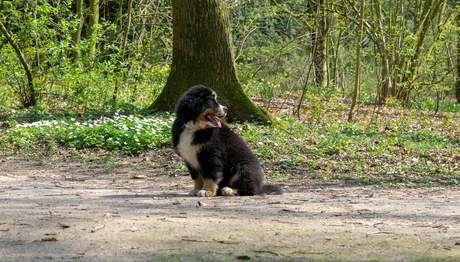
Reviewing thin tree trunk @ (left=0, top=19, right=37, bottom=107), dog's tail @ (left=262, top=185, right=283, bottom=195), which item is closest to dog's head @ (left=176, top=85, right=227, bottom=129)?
dog's tail @ (left=262, top=185, right=283, bottom=195)

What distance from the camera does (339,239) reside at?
10.9ft

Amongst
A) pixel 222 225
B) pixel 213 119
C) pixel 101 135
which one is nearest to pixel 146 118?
pixel 101 135

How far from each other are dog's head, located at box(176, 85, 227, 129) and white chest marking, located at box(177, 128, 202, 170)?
12 centimetres

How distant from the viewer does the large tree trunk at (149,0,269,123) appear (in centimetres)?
1035

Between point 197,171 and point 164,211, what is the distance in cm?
146

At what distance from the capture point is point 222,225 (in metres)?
3.67

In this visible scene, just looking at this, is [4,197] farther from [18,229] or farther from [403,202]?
[403,202]

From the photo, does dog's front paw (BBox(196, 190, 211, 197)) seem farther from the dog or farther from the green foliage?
the green foliage

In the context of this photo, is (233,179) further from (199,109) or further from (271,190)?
(199,109)

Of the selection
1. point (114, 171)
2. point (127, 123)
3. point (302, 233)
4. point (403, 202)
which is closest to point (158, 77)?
point (127, 123)

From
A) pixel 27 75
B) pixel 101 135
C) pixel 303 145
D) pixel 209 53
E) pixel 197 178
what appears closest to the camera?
pixel 197 178

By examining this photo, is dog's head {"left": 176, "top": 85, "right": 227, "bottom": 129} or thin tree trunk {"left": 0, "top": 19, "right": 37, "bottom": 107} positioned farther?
thin tree trunk {"left": 0, "top": 19, "right": 37, "bottom": 107}

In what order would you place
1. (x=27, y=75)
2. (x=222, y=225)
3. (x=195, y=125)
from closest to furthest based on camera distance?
(x=222, y=225)
(x=195, y=125)
(x=27, y=75)

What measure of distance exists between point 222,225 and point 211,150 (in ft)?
5.98
